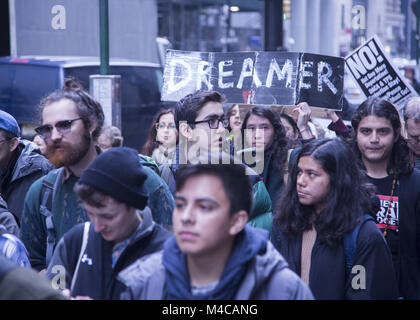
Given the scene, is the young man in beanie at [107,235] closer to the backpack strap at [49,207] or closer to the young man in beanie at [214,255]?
the young man in beanie at [214,255]

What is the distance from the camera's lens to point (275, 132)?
544cm

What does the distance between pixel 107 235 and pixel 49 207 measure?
2.52 ft

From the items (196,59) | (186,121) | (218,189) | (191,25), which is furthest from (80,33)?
(191,25)

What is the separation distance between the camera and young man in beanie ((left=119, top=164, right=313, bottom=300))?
2.44 m

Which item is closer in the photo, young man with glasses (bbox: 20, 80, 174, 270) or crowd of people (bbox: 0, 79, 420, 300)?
crowd of people (bbox: 0, 79, 420, 300)

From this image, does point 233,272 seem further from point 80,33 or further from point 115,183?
point 80,33

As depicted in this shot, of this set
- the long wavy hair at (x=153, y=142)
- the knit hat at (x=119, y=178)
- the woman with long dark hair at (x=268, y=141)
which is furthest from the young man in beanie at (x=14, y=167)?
the long wavy hair at (x=153, y=142)

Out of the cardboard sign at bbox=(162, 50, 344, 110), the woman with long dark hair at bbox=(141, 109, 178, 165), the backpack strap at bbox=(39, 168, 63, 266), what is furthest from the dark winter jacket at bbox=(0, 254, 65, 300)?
the woman with long dark hair at bbox=(141, 109, 178, 165)

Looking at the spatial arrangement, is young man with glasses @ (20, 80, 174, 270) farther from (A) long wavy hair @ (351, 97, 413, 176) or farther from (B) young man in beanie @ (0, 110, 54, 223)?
(A) long wavy hair @ (351, 97, 413, 176)

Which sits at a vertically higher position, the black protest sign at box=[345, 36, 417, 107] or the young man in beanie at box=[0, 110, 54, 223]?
the black protest sign at box=[345, 36, 417, 107]

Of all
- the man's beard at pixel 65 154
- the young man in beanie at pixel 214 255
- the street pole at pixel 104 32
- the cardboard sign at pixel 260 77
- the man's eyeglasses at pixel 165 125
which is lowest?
the young man in beanie at pixel 214 255

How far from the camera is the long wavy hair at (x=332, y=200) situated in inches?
141

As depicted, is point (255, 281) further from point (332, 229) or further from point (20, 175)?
point (20, 175)

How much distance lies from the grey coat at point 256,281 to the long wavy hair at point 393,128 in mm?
2232
